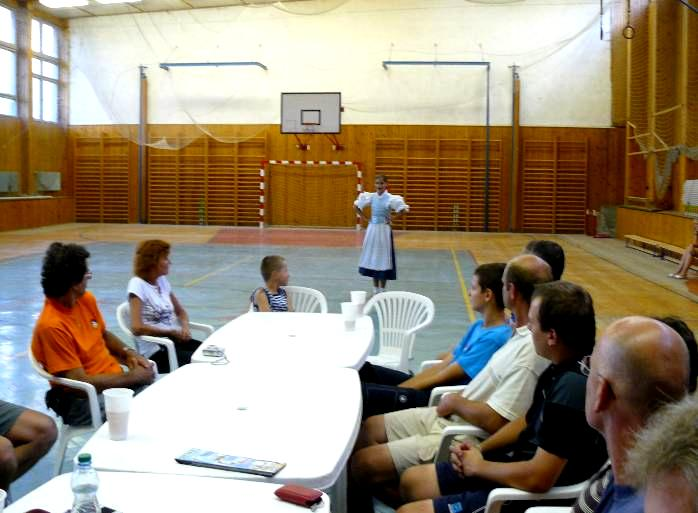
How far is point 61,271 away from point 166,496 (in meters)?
1.77

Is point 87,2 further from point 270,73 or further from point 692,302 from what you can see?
point 692,302

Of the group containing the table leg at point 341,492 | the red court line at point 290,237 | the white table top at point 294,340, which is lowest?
the table leg at point 341,492

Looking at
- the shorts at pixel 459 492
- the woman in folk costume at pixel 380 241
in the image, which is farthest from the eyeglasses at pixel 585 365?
the woman in folk costume at pixel 380 241

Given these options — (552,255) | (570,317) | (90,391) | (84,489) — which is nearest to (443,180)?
(552,255)

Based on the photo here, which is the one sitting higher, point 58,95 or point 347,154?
point 58,95

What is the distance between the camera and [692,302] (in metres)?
8.35

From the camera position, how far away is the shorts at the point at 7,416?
115 inches

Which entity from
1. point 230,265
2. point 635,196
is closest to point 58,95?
point 230,265

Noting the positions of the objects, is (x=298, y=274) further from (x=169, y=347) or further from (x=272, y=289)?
(x=169, y=347)

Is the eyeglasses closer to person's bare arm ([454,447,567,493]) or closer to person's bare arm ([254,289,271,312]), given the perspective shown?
person's bare arm ([454,447,567,493])

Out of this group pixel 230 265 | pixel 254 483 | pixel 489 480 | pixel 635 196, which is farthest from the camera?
pixel 635 196

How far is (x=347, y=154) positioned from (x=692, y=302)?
1218cm

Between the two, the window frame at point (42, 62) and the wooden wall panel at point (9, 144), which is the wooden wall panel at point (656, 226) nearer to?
the window frame at point (42, 62)

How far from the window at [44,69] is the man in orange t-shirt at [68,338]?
17.1 metres
